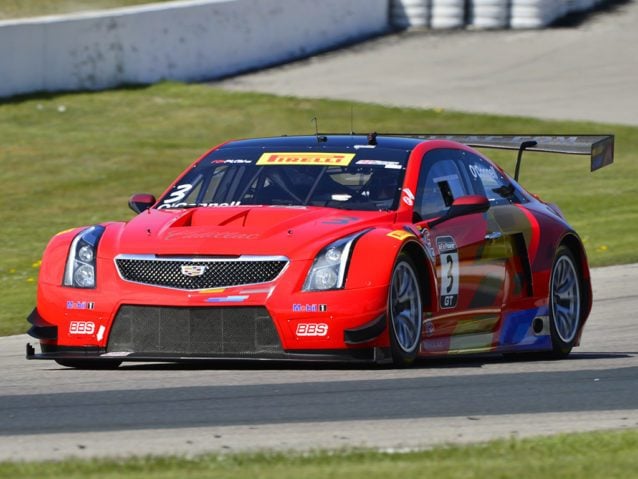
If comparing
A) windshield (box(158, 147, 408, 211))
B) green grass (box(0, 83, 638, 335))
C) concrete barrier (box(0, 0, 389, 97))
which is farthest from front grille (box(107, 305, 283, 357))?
concrete barrier (box(0, 0, 389, 97))

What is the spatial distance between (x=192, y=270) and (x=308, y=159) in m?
1.53

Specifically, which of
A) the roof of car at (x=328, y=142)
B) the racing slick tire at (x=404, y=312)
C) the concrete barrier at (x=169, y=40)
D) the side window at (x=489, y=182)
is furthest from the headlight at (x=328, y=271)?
the concrete barrier at (x=169, y=40)

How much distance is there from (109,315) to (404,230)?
167 centimetres

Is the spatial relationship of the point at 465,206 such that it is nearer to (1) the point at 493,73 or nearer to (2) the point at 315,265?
(2) the point at 315,265

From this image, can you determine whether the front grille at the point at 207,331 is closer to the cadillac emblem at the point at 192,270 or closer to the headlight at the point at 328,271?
the cadillac emblem at the point at 192,270

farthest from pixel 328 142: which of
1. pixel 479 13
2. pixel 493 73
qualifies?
pixel 479 13

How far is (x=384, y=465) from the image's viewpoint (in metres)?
5.59

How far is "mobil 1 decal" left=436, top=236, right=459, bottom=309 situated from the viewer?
30.4ft

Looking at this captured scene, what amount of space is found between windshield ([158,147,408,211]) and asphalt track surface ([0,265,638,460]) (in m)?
1.03

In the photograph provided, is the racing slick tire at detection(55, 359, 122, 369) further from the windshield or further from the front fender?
the front fender

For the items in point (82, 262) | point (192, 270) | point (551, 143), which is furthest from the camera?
point (551, 143)

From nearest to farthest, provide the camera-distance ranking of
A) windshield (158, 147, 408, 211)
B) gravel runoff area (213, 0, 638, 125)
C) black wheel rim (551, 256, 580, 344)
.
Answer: windshield (158, 147, 408, 211)
black wheel rim (551, 256, 580, 344)
gravel runoff area (213, 0, 638, 125)

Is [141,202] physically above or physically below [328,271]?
above

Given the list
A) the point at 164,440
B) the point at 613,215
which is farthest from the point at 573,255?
the point at 613,215
